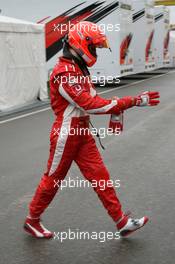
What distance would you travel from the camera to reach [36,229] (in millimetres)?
4617

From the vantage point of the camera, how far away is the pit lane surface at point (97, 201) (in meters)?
4.22

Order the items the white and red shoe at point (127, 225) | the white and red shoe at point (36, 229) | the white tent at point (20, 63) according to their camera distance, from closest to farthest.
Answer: the white and red shoe at point (127, 225)
the white and red shoe at point (36, 229)
the white tent at point (20, 63)

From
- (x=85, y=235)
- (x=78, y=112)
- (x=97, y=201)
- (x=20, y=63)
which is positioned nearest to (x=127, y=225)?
(x=85, y=235)

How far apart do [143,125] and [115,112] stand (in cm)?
703

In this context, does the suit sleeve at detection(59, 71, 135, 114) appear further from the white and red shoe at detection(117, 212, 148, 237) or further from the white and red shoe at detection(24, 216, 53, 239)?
the white and red shoe at detection(24, 216, 53, 239)

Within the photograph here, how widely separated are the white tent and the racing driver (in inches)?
382

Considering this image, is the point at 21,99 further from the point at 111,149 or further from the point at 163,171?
the point at 163,171

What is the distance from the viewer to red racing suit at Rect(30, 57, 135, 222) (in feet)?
13.7

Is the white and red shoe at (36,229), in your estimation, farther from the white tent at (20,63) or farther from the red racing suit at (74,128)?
the white tent at (20,63)

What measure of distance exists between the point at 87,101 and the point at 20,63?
1134 cm

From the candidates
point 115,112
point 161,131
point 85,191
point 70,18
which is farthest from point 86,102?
point 70,18

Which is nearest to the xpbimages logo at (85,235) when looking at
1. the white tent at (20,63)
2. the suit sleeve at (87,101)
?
the suit sleeve at (87,101)

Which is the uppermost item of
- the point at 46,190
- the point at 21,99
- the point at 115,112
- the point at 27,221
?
the point at 115,112

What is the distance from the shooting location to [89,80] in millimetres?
4375
